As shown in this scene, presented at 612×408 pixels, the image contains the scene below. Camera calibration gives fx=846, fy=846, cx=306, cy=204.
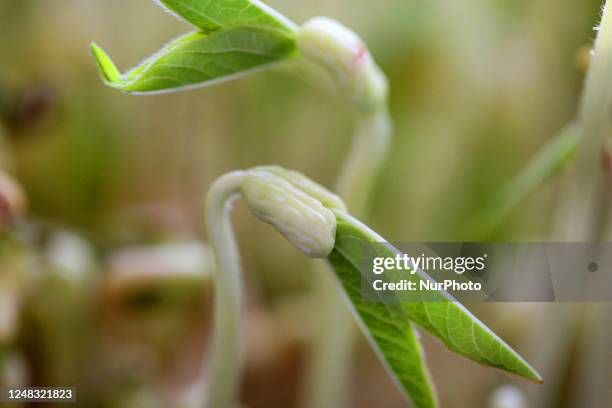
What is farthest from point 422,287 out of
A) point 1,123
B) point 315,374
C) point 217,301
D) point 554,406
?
point 1,123

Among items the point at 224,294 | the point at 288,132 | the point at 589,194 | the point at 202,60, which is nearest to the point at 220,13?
the point at 202,60

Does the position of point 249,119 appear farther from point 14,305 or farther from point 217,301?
point 217,301

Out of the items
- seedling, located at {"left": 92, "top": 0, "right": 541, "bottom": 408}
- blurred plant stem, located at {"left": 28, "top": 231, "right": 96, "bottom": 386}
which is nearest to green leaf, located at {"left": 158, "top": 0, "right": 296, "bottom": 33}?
seedling, located at {"left": 92, "top": 0, "right": 541, "bottom": 408}

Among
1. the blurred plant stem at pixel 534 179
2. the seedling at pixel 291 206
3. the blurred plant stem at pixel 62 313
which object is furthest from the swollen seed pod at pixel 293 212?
the blurred plant stem at pixel 62 313

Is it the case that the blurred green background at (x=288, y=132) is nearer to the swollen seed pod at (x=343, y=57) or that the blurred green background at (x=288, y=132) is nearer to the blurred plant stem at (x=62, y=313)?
the blurred plant stem at (x=62, y=313)

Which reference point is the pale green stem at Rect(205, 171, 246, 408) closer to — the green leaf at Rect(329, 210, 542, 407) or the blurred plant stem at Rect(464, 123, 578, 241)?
the green leaf at Rect(329, 210, 542, 407)

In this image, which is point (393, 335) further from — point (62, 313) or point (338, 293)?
point (62, 313)

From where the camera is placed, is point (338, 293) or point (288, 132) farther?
point (288, 132)
